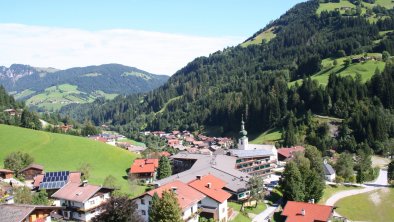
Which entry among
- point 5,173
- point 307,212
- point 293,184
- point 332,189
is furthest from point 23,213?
point 332,189

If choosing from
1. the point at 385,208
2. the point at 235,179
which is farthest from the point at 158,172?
the point at 385,208

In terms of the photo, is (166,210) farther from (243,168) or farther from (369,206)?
(243,168)

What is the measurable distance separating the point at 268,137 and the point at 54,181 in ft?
327

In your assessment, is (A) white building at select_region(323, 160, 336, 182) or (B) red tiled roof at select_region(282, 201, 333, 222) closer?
(B) red tiled roof at select_region(282, 201, 333, 222)

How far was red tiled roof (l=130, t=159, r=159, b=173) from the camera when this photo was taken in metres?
90.3

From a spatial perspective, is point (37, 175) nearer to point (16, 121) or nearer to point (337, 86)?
point (16, 121)

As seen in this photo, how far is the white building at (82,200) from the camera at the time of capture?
194 ft

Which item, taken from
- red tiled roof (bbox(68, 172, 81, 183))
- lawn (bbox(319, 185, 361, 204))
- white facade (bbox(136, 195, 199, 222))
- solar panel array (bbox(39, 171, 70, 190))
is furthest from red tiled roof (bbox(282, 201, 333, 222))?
solar panel array (bbox(39, 171, 70, 190))

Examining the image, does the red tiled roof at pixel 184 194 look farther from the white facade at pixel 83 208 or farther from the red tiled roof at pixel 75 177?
the red tiled roof at pixel 75 177

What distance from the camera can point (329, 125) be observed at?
14288 cm

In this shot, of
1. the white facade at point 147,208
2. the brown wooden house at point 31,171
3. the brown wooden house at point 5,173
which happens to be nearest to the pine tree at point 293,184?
the white facade at point 147,208

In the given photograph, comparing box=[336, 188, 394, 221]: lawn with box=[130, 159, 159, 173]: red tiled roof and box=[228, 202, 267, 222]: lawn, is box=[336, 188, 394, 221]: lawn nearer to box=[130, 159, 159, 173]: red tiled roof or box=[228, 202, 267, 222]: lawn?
box=[228, 202, 267, 222]: lawn

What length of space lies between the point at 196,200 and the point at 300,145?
3422 inches

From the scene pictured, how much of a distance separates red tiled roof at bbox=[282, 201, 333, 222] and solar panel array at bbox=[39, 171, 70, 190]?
37928 mm
